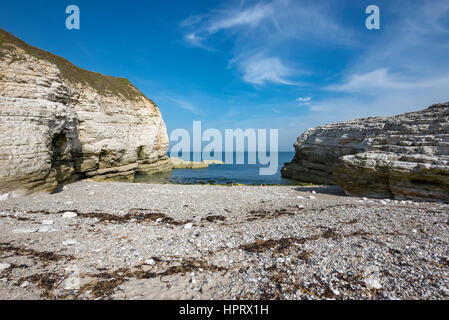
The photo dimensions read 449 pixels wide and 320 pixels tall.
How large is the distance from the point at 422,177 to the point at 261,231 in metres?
10.6

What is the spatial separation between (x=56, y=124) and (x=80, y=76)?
15103 millimetres

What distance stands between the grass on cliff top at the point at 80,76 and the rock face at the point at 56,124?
14 centimetres

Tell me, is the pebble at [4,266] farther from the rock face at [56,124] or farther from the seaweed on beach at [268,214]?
the rock face at [56,124]

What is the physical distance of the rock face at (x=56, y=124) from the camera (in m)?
12.8

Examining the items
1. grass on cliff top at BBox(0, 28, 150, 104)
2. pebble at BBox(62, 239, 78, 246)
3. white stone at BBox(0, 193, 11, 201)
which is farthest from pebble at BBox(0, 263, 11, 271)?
grass on cliff top at BBox(0, 28, 150, 104)

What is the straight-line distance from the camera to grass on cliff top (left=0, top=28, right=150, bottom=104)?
59.5 ft

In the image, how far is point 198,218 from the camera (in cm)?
922

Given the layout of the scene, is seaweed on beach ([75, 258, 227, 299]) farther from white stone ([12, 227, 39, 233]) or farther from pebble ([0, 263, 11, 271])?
white stone ([12, 227, 39, 233])

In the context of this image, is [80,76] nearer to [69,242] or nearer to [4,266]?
[69,242]

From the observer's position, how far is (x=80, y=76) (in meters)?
27.1

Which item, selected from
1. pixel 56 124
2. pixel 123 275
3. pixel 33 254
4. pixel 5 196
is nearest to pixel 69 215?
pixel 33 254

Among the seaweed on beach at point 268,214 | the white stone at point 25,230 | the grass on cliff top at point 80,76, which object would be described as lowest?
the seaweed on beach at point 268,214

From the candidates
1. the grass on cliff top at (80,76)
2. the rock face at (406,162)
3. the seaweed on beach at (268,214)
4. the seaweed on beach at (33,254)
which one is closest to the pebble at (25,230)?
the seaweed on beach at (33,254)
